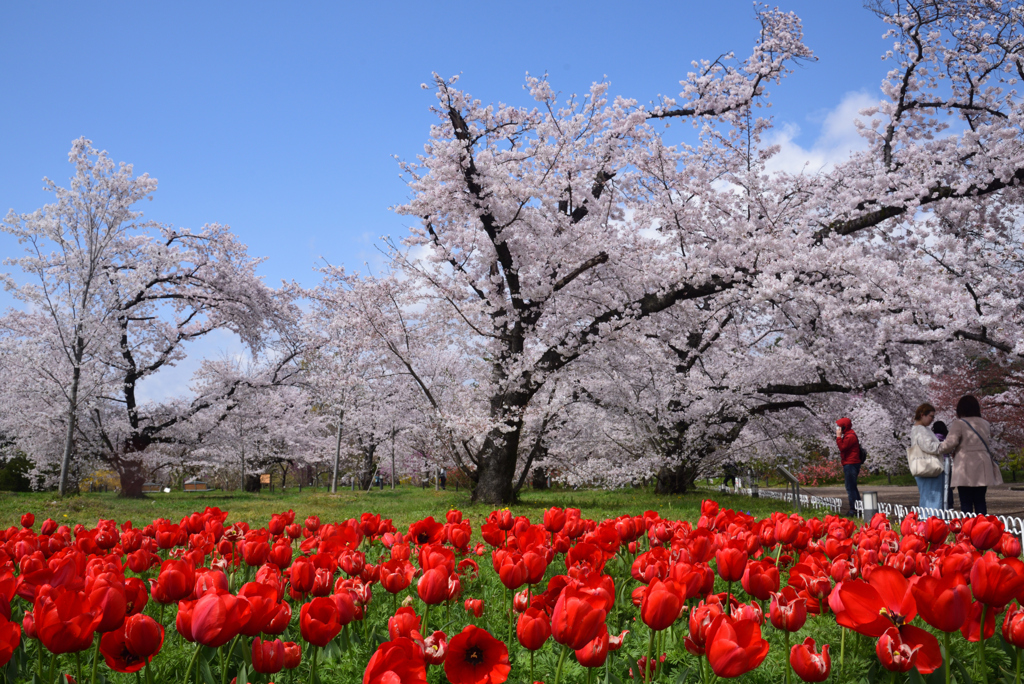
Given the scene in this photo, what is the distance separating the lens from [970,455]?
784 centimetres

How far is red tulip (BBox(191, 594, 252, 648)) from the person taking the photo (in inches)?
64.8

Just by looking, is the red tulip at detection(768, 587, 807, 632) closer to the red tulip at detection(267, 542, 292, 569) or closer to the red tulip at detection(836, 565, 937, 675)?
the red tulip at detection(836, 565, 937, 675)

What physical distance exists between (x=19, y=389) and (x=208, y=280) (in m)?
6.44

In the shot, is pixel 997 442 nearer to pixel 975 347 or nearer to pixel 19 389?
pixel 975 347

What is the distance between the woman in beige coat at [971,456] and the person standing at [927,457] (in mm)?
395

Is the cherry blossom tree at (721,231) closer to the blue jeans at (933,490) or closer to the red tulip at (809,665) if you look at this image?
the blue jeans at (933,490)

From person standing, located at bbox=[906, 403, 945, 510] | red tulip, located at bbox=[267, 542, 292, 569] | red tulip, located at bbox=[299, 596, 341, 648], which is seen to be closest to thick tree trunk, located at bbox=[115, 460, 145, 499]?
red tulip, located at bbox=[267, 542, 292, 569]

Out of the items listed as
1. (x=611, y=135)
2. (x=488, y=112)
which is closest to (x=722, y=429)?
(x=611, y=135)

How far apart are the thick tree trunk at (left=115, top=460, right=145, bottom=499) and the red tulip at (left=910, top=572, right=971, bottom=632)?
22.5 m

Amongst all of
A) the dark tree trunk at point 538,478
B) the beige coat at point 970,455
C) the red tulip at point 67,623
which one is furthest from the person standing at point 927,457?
the dark tree trunk at point 538,478

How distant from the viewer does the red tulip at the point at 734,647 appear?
143 centimetres

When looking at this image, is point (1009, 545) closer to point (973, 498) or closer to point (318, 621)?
point (318, 621)

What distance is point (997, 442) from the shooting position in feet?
74.5

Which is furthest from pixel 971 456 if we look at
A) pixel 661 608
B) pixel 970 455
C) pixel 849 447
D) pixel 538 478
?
pixel 538 478
